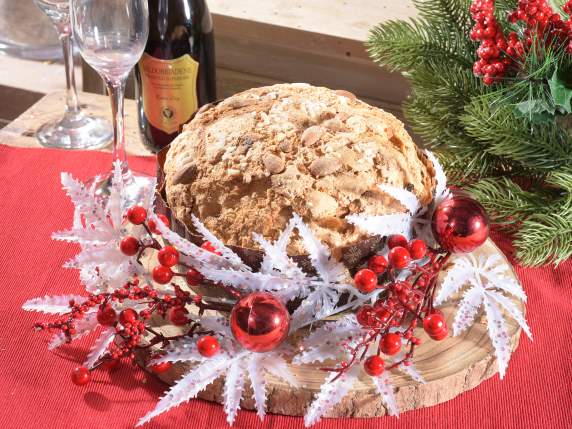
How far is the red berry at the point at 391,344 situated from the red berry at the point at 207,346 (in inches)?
6.3

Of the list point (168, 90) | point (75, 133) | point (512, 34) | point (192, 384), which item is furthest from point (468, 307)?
point (75, 133)

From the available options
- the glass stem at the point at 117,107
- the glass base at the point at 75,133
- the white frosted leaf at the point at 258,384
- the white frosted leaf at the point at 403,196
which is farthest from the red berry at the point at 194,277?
the glass base at the point at 75,133

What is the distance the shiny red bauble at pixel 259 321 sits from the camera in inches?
27.5

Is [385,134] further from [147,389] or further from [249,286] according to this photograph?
[147,389]

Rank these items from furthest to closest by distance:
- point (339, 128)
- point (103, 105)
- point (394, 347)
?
1. point (103, 105)
2. point (339, 128)
3. point (394, 347)

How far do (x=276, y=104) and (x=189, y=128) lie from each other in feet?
0.35

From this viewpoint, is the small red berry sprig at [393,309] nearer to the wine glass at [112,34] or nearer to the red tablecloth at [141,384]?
the red tablecloth at [141,384]

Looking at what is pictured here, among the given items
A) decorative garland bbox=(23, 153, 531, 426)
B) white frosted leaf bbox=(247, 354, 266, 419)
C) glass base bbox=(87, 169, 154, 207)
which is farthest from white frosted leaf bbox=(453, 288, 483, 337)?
glass base bbox=(87, 169, 154, 207)

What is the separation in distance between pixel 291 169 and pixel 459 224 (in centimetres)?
18

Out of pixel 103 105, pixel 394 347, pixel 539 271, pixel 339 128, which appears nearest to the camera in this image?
pixel 394 347

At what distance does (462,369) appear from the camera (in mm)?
756

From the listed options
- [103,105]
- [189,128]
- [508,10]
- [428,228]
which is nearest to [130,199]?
[189,128]

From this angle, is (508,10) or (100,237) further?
(508,10)

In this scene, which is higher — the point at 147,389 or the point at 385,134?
the point at 385,134
